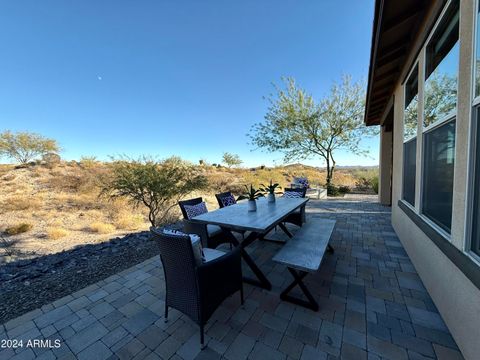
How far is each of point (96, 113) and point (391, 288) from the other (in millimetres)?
15515

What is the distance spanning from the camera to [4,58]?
5.49 m

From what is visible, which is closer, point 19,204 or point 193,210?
point 193,210

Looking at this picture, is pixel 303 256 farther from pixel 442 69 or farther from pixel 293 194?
pixel 293 194

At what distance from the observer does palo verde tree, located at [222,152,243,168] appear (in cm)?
3039

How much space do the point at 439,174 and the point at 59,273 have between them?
4.97 meters

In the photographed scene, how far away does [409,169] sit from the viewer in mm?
3242

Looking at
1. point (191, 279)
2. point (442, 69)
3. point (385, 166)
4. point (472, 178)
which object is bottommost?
point (191, 279)

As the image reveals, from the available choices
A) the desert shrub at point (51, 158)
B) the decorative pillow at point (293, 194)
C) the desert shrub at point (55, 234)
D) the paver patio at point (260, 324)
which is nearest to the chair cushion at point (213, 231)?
the paver patio at point (260, 324)

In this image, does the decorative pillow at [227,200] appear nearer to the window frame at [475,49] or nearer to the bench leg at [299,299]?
the bench leg at [299,299]

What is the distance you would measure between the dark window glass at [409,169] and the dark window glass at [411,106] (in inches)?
6.6

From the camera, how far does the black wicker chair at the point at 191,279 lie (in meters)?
1.51

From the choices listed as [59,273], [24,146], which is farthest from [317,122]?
[24,146]

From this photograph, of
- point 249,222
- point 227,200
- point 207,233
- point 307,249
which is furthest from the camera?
point 227,200

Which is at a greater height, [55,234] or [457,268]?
[457,268]
